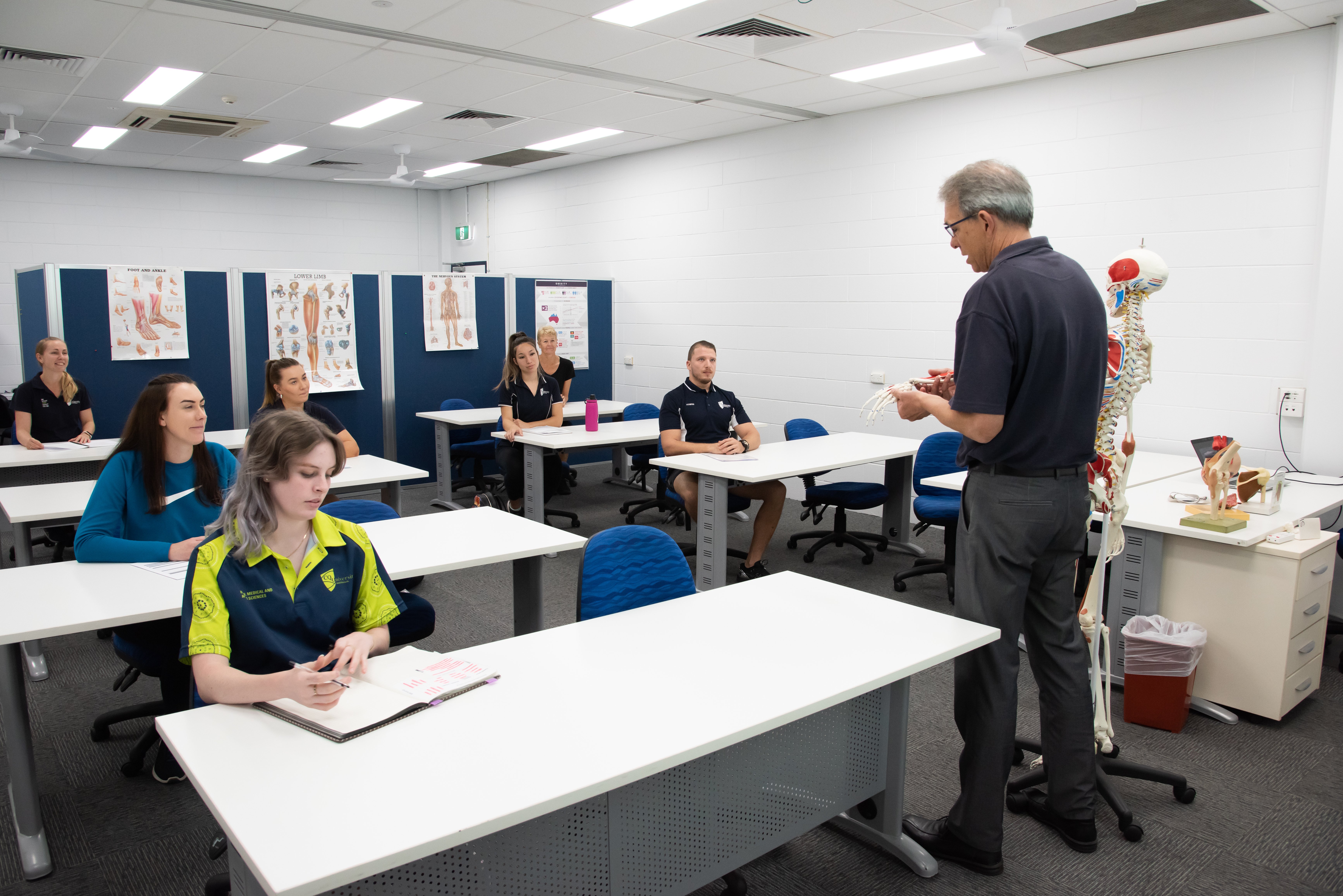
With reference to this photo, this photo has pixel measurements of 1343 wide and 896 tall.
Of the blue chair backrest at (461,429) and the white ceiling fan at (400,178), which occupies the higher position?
the white ceiling fan at (400,178)

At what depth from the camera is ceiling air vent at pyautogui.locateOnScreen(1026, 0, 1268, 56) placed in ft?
12.4

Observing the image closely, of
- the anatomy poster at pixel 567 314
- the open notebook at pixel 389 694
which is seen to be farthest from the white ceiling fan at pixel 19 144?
the open notebook at pixel 389 694

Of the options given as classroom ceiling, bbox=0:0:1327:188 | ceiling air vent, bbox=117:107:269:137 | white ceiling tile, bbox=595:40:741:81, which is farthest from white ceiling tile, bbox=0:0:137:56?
white ceiling tile, bbox=595:40:741:81

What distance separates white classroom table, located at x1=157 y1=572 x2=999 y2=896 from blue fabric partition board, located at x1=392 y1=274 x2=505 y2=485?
4897 mm

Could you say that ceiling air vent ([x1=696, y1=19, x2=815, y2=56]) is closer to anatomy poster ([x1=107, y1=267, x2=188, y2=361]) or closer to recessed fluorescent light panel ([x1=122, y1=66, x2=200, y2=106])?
recessed fluorescent light panel ([x1=122, y1=66, x2=200, y2=106])

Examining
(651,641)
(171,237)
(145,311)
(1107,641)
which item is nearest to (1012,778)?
(1107,641)

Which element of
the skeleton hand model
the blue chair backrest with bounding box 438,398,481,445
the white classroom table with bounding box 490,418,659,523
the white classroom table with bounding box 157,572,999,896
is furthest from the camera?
the blue chair backrest with bounding box 438,398,481,445

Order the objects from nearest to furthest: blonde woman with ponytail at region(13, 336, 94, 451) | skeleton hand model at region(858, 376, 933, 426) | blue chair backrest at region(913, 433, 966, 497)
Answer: skeleton hand model at region(858, 376, 933, 426)
blue chair backrest at region(913, 433, 966, 497)
blonde woman with ponytail at region(13, 336, 94, 451)

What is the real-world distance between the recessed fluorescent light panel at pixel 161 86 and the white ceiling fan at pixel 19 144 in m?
0.88

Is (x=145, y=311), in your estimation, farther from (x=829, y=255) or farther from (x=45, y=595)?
(x=829, y=255)

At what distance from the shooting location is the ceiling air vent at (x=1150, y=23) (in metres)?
3.78

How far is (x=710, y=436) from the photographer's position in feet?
15.8

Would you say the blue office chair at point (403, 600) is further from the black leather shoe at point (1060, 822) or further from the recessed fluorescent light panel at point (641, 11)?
the recessed fluorescent light panel at point (641, 11)

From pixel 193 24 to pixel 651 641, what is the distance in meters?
3.99
